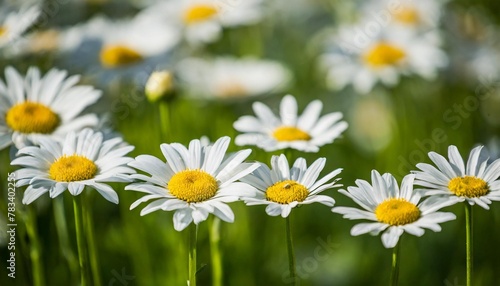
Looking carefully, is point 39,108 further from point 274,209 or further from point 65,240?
point 274,209

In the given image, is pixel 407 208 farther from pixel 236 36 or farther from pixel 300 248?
pixel 236 36

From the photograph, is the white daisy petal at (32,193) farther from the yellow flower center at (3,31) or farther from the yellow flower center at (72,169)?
the yellow flower center at (3,31)

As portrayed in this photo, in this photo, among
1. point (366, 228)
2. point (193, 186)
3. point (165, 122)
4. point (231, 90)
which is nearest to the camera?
point (366, 228)

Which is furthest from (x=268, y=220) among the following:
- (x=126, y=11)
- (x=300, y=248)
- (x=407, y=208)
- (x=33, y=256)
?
(x=126, y=11)

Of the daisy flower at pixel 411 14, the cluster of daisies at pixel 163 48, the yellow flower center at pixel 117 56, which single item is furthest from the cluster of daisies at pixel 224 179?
the daisy flower at pixel 411 14

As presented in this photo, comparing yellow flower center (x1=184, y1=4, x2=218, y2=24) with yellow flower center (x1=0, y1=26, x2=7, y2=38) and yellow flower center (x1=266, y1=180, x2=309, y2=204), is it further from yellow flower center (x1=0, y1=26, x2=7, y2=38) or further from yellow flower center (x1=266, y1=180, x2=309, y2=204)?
yellow flower center (x1=266, y1=180, x2=309, y2=204)

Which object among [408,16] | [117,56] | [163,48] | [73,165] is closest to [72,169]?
[73,165]

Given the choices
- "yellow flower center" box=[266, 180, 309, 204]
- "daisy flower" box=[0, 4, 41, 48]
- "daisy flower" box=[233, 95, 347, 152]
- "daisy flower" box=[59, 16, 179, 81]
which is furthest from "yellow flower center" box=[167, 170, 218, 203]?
"daisy flower" box=[59, 16, 179, 81]
